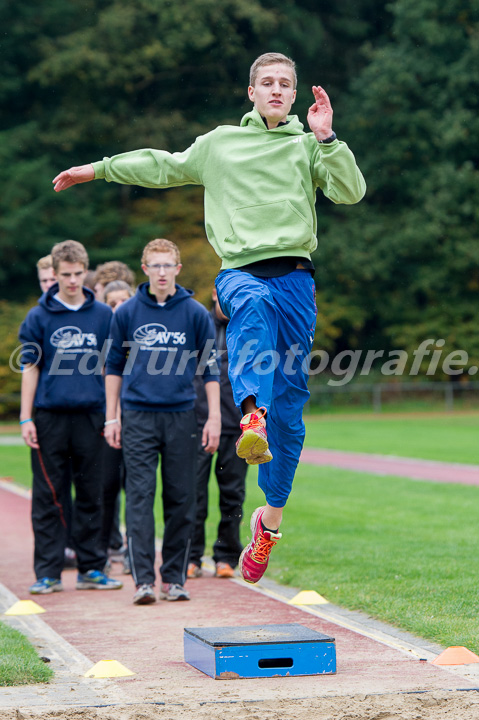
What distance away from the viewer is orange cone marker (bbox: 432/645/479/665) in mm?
5301

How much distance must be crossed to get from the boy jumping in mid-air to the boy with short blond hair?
9.13ft

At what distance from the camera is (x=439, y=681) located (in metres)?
4.95

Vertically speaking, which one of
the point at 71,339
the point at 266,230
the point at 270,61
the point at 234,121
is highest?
the point at 234,121

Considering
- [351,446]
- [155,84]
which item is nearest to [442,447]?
[351,446]

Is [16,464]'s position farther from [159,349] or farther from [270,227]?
[270,227]

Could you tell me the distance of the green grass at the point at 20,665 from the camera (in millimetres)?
5113

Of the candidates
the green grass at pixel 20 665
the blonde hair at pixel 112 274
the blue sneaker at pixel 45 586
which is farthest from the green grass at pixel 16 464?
the green grass at pixel 20 665

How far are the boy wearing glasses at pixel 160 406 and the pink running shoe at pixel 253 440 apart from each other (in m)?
2.82

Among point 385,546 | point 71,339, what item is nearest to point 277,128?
point 71,339

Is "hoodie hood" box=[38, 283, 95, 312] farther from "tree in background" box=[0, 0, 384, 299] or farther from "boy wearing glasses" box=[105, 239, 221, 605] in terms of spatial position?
"tree in background" box=[0, 0, 384, 299]

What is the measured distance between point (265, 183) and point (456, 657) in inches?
109

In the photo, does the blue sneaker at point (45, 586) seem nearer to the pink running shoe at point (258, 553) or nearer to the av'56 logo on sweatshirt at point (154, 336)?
the av'56 logo on sweatshirt at point (154, 336)

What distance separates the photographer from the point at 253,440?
4.82m

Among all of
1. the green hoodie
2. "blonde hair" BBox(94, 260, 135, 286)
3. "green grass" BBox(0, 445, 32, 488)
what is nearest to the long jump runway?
the green hoodie
